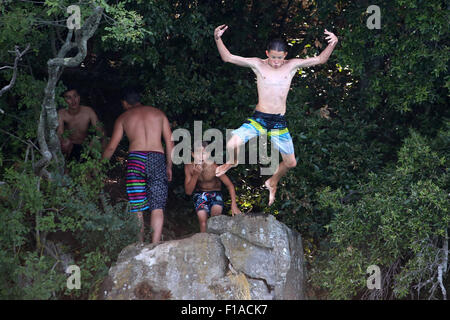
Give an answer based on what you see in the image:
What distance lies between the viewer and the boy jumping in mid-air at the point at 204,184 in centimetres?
822

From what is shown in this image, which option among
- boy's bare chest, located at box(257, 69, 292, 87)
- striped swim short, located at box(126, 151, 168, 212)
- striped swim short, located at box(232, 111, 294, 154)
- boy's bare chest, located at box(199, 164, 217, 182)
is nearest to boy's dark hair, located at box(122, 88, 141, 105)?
striped swim short, located at box(126, 151, 168, 212)

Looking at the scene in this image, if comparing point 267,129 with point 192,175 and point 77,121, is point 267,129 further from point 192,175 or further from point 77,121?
point 77,121

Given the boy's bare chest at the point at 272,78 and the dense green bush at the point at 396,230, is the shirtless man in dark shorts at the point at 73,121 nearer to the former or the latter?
the boy's bare chest at the point at 272,78

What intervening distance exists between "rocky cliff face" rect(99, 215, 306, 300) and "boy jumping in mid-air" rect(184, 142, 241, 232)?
2.06 feet

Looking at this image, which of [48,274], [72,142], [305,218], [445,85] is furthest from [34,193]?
[445,85]

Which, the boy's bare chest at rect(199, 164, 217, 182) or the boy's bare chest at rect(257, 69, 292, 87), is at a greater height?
the boy's bare chest at rect(257, 69, 292, 87)

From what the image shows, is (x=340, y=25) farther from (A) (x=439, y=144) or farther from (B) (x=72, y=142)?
(B) (x=72, y=142)

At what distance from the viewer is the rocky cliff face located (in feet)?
23.2

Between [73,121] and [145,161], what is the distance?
1.24 metres

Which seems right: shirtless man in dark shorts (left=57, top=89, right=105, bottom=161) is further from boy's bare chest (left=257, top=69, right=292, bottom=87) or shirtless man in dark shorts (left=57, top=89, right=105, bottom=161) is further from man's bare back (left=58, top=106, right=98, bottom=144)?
boy's bare chest (left=257, top=69, right=292, bottom=87)

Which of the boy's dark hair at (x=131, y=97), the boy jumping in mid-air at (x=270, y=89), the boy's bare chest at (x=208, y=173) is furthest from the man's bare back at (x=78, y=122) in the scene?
the boy jumping in mid-air at (x=270, y=89)

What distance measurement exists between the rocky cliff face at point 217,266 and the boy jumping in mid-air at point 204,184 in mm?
629

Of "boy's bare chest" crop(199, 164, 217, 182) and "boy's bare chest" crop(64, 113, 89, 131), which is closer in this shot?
"boy's bare chest" crop(199, 164, 217, 182)

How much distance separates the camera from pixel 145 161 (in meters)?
8.16
